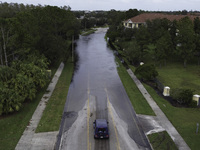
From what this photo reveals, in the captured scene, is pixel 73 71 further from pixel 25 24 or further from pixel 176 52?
pixel 176 52

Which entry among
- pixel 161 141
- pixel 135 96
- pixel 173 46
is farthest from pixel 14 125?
pixel 173 46

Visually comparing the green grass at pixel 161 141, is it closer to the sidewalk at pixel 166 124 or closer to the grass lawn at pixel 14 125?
the sidewalk at pixel 166 124

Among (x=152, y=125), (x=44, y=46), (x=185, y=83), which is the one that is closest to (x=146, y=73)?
(x=185, y=83)

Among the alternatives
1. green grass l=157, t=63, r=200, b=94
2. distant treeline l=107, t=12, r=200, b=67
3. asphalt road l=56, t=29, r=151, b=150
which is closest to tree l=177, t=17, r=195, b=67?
distant treeline l=107, t=12, r=200, b=67

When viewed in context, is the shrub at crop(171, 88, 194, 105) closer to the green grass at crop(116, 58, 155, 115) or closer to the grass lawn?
the green grass at crop(116, 58, 155, 115)

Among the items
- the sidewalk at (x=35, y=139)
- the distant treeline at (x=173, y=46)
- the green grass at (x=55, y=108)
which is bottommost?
the sidewalk at (x=35, y=139)

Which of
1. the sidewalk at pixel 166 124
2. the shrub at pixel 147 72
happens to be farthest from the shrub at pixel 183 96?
the shrub at pixel 147 72
